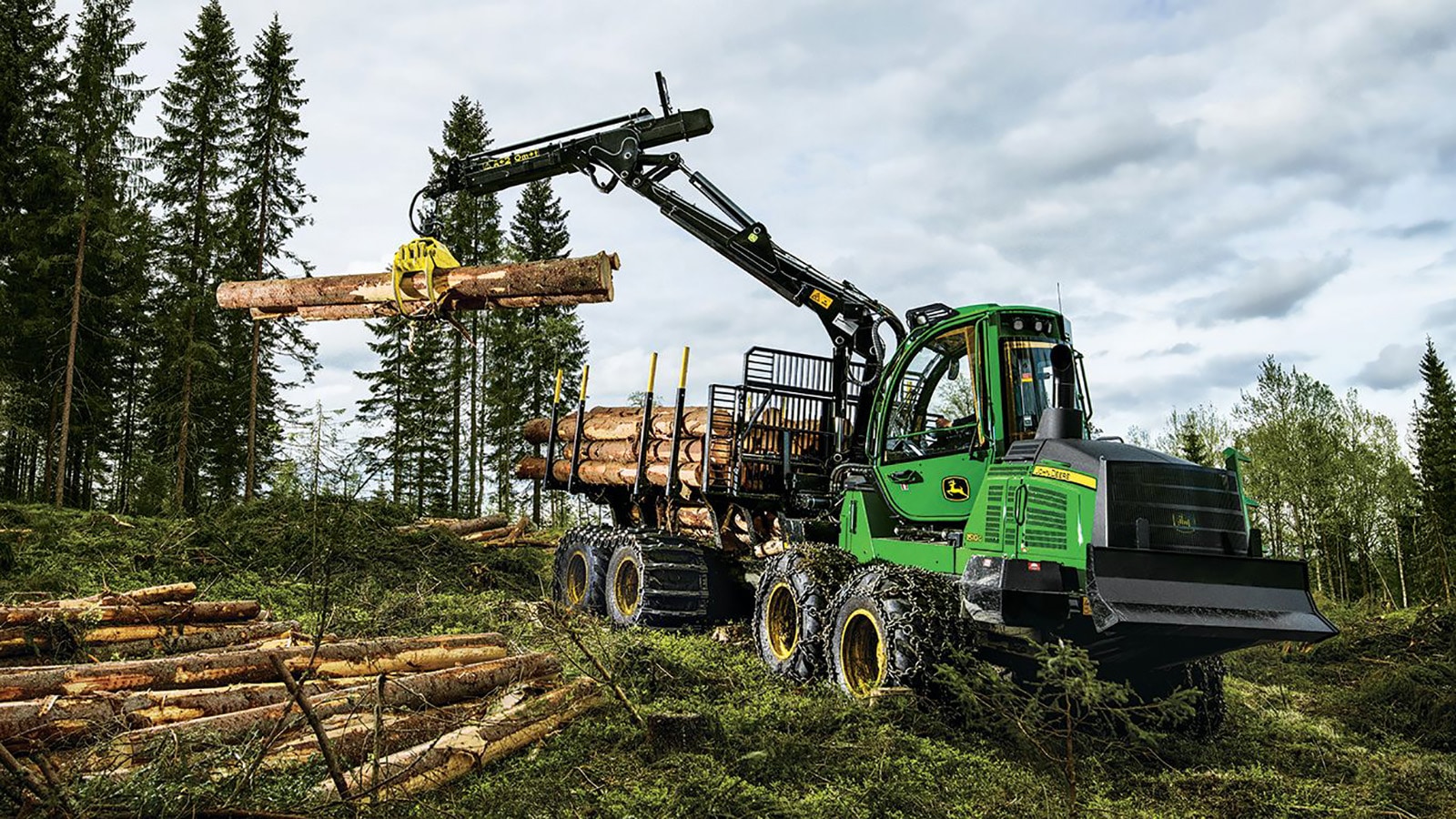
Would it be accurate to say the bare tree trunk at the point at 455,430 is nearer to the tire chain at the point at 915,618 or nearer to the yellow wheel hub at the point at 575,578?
the yellow wheel hub at the point at 575,578

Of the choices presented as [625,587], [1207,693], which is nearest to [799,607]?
[1207,693]

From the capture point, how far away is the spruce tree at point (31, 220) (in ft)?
75.2

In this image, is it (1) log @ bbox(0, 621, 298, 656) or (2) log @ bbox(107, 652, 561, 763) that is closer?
(2) log @ bbox(107, 652, 561, 763)

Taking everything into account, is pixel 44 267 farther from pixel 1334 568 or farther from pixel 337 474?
pixel 1334 568

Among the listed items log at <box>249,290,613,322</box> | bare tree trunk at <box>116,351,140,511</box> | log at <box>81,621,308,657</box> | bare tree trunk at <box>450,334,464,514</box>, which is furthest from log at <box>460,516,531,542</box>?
bare tree trunk at <box>116,351,140,511</box>

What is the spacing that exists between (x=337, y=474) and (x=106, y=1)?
2513 cm

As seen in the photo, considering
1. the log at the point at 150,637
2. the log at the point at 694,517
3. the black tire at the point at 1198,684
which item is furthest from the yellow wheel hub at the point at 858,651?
the log at the point at 150,637

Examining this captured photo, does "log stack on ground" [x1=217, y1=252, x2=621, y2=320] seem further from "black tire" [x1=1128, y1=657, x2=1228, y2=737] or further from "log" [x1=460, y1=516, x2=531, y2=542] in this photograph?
"log" [x1=460, y1=516, x2=531, y2=542]

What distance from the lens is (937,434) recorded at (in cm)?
825

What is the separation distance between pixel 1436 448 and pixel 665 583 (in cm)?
3906

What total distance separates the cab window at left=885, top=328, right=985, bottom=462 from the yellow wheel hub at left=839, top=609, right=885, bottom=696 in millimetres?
1616

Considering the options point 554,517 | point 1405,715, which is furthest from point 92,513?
point 1405,715

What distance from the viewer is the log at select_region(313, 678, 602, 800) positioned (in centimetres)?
472

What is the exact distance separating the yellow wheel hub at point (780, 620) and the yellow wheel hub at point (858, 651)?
130 centimetres
